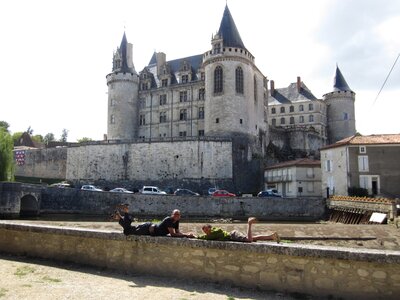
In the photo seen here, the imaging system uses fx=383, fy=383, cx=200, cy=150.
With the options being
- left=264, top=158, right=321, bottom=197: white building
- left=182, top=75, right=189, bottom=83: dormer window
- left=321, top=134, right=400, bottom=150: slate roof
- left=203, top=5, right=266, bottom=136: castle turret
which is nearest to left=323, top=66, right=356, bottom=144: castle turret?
left=203, top=5, right=266, bottom=136: castle turret

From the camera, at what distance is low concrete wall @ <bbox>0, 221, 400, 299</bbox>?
559 centimetres

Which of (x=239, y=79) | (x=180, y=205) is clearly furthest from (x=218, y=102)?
(x=180, y=205)

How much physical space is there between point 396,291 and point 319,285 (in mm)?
1049

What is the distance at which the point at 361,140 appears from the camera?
33312 mm

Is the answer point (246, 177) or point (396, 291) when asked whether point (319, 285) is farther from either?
point (246, 177)

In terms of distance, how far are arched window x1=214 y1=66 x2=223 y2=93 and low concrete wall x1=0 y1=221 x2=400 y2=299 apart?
3731cm

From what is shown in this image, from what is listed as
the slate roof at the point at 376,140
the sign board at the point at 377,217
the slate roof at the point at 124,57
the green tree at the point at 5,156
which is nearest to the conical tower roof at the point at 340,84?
the slate roof at the point at 376,140

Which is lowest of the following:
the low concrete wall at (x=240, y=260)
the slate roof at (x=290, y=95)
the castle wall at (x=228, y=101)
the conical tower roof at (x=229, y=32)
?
the low concrete wall at (x=240, y=260)

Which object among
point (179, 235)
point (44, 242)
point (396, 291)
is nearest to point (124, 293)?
point (179, 235)

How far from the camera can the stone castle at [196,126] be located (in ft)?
142

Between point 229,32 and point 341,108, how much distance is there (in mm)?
25818

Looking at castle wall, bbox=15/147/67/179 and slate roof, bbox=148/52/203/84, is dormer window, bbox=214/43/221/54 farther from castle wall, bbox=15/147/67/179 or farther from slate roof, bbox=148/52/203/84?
castle wall, bbox=15/147/67/179

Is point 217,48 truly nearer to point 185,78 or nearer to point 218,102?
point 218,102

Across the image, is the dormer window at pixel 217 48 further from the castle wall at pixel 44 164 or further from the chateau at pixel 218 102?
the castle wall at pixel 44 164
